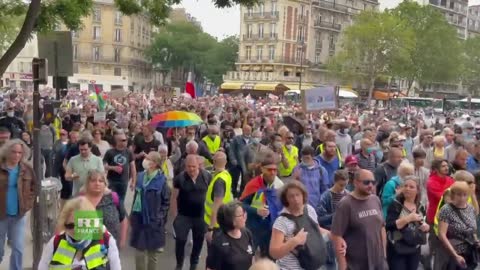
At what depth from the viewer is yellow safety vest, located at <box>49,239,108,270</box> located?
4305mm

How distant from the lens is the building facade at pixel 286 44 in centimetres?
7606

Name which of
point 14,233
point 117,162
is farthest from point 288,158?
point 14,233

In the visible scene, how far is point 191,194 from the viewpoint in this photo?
7.07 meters

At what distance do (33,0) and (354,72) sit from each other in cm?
5560

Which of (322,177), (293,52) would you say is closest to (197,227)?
(322,177)

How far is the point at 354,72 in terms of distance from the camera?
200 ft

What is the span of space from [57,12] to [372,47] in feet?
174

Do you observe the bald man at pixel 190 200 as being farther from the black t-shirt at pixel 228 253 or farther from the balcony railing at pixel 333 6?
the balcony railing at pixel 333 6

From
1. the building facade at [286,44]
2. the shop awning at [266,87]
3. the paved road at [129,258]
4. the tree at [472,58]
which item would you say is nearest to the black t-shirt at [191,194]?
the paved road at [129,258]

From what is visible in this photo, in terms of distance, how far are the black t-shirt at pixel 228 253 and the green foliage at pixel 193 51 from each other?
79.6 meters

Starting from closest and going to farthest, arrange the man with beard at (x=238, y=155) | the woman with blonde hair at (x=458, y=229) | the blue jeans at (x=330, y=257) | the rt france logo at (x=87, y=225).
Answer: the rt france logo at (x=87, y=225)
the blue jeans at (x=330, y=257)
the woman with blonde hair at (x=458, y=229)
the man with beard at (x=238, y=155)

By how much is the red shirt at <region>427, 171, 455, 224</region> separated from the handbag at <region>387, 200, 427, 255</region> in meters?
1.30

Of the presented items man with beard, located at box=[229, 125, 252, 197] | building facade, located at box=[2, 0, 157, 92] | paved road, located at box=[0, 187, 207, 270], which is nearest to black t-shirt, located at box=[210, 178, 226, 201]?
paved road, located at box=[0, 187, 207, 270]

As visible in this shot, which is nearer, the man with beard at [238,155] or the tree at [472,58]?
the man with beard at [238,155]
